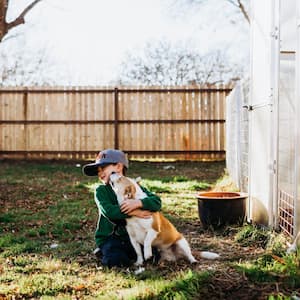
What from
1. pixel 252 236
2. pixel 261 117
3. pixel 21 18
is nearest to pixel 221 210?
pixel 252 236

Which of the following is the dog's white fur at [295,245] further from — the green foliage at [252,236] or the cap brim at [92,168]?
the cap brim at [92,168]

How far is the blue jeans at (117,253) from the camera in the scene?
394 cm

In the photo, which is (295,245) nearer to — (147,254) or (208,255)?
(208,255)

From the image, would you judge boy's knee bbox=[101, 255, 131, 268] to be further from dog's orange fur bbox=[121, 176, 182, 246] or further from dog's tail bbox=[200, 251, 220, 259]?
dog's tail bbox=[200, 251, 220, 259]

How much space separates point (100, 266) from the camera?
4.00 meters

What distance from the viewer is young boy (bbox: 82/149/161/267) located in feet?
12.7

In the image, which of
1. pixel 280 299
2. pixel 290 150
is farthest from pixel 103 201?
pixel 290 150

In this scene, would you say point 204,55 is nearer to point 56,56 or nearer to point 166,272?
point 56,56

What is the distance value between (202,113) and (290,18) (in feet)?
28.7

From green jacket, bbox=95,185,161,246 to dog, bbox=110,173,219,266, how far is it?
71 mm

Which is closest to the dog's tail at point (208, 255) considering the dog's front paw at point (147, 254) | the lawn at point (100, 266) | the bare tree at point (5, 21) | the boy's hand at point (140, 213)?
the lawn at point (100, 266)

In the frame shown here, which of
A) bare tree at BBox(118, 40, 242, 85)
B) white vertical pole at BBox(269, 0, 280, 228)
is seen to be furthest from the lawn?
bare tree at BBox(118, 40, 242, 85)

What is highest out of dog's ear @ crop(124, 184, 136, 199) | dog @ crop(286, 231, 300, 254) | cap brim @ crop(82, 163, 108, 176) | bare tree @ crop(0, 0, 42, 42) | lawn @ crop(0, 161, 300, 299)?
bare tree @ crop(0, 0, 42, 42)

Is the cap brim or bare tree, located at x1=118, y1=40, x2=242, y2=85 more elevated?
bare tree, located at x1=118, y1=40, x2=242, y2=85
